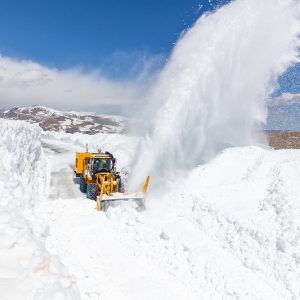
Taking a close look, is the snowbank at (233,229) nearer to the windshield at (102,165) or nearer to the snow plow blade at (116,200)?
the snow plow blade at (116,200)

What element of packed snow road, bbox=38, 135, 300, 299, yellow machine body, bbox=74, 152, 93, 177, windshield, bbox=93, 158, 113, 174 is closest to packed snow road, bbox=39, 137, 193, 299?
packed snow road, bbox=38, 135, 300, 299

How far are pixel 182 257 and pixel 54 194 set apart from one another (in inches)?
418

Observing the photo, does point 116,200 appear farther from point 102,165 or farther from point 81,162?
point 81,162

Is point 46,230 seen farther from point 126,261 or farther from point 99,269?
point 126,261

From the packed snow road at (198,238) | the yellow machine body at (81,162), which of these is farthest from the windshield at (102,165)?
the yellow machine body at (81,162)

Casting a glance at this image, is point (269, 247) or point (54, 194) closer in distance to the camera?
point (269, 247)

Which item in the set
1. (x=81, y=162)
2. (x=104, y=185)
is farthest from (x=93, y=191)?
(x=81, y=162)

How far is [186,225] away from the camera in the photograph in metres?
14.5

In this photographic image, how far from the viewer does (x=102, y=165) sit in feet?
64.5

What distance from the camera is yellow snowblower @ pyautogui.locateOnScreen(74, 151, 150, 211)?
16547 mm

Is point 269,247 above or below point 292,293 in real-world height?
above

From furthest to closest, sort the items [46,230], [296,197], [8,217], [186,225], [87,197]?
[87,197] < [186,225] < [296,197] < [46,230] < [8,217]

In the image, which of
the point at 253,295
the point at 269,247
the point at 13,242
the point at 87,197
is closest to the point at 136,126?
the point at 87,197

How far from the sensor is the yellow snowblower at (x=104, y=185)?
16547mm
